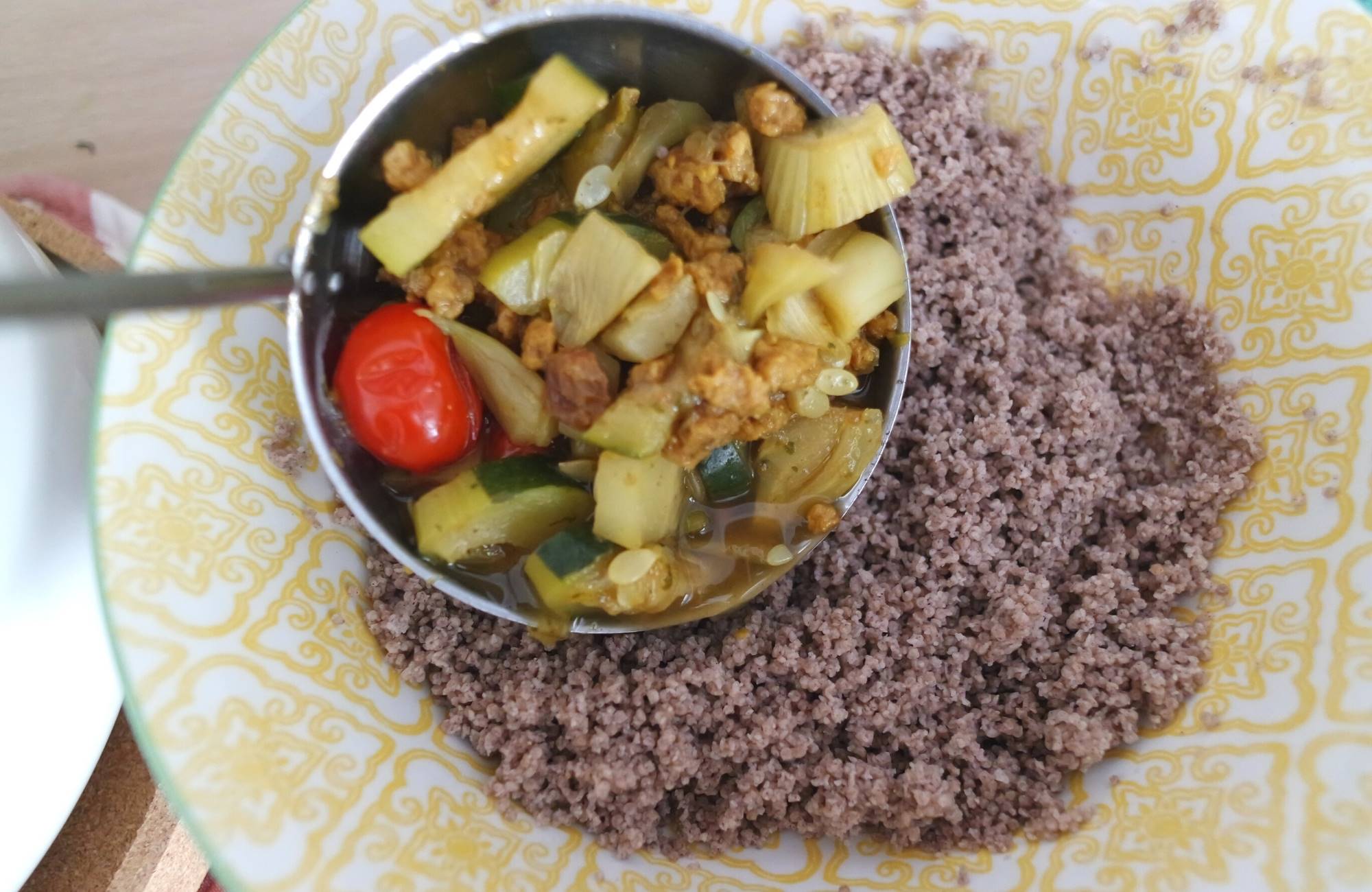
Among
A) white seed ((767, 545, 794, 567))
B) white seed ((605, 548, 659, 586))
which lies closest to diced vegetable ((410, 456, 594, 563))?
white seed ((605, 548, 659, 586))

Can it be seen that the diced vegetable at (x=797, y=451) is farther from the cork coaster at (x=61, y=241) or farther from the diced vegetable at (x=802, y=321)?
the cork coaster at (x=61, y=241)

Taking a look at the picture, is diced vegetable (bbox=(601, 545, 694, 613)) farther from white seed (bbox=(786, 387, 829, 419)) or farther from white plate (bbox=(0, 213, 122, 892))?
white plate (bbox=(0, 213, 122, 892))

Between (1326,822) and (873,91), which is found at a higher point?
(873,91)

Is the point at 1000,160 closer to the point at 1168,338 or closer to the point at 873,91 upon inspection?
the point at 873,91

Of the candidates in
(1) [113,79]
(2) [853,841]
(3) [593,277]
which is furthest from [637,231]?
(1) [113,79]

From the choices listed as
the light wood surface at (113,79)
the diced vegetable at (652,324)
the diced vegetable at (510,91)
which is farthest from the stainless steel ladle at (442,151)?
the light wood surface at (113,79)

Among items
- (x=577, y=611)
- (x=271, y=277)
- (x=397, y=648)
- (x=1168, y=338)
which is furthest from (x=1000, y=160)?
(x=397, y=648)

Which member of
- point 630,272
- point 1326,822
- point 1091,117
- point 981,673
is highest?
point 1091,117

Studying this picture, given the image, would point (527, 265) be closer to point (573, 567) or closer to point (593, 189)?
point (593, 189)
